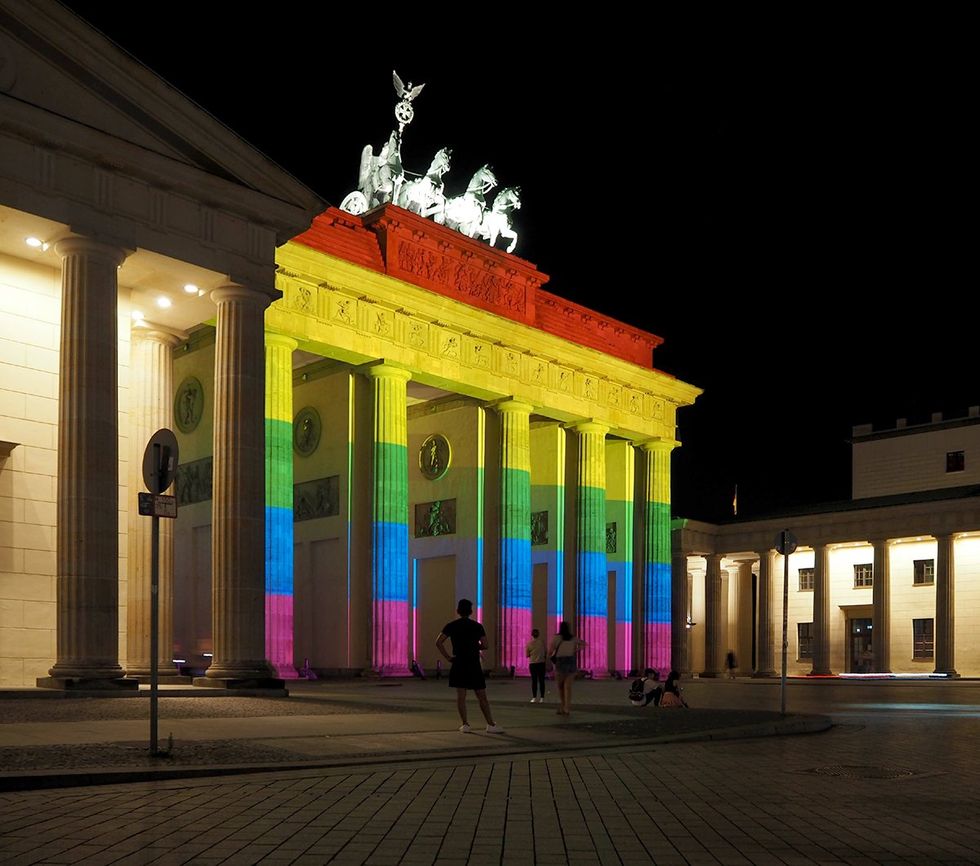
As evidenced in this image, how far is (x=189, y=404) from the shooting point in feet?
136

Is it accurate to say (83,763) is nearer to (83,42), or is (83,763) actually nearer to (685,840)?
(685,840)

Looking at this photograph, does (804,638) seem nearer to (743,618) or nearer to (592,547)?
(743,618)

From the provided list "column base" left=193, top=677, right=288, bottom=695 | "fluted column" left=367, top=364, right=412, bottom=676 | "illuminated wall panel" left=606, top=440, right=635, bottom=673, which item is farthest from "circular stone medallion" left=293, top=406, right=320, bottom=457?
"column base" left=193, top=677, right=288, bottom=695

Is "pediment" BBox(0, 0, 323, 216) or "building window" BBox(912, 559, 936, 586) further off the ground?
"pediment" BBox(0, 0, 323, 216)

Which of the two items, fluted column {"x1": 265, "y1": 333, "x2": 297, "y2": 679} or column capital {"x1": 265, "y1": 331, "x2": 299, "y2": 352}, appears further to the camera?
column capital {"x1": 265, "y1": 331, "x2": 299, "y2": 352}

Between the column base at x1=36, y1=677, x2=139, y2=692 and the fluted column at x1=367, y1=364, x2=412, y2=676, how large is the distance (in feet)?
63.7

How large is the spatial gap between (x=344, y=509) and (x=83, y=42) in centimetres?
2285

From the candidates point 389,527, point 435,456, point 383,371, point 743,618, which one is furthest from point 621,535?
point 743,618

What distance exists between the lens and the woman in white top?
2059cm

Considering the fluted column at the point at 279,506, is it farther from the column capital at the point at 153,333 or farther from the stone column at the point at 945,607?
the stone column at the point at 945,607

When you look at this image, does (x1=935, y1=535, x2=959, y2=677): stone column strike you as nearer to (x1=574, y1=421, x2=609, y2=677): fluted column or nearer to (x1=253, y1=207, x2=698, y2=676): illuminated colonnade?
(x1=253, y1=207, x2=698, y2=676): illuminated colonnade

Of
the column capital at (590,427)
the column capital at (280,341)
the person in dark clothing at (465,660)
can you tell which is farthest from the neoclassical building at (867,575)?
the person in dark clothing at (465,660)

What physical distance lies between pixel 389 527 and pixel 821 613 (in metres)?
32.9

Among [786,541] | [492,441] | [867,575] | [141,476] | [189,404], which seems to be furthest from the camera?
[867,575]
